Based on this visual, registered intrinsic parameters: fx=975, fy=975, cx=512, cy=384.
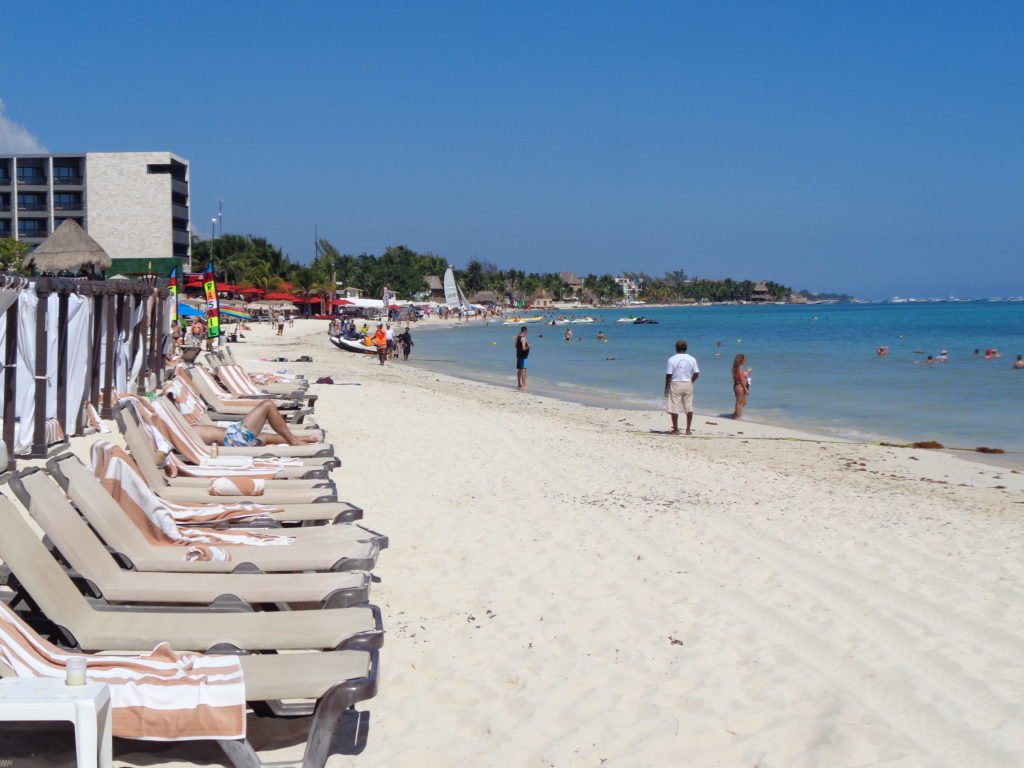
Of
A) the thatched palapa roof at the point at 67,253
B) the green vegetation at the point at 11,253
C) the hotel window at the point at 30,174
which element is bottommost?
the thatched palapa roof at the point at 67,253

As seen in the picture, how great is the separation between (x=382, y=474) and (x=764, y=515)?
3.42m

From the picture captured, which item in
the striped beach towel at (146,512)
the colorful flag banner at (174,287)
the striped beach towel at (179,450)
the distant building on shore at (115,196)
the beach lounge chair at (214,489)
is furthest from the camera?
the distant building on shore at (115,196)

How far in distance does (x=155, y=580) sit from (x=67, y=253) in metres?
14.4

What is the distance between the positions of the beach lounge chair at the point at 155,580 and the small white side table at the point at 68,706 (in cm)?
120

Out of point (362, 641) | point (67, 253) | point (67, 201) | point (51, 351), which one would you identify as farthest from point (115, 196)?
point (362, 641)

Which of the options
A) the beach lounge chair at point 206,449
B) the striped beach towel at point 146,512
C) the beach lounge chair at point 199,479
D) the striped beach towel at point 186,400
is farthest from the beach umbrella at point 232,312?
the striped beach towel at point 146,512

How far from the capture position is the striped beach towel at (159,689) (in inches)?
116

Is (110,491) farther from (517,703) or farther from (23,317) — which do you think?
(23,317)

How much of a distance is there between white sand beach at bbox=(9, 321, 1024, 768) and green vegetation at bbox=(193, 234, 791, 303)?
73507 millimetres

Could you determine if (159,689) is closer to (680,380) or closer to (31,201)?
(680,380)

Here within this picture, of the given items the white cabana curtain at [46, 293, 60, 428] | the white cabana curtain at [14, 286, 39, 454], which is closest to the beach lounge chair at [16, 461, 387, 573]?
the white cabana curtain at [14, 286, 39, 454]

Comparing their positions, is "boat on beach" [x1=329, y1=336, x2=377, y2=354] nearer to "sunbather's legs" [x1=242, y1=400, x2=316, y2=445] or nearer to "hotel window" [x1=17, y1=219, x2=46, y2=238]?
"sunbather's legs" [x1=242, y1=400, x2=316, y2=445]

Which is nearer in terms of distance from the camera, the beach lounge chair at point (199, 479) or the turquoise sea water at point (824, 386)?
the beach lounge chair at point (199, 479)

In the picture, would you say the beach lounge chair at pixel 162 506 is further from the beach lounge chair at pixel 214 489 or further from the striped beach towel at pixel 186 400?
the striped beach towel at pixel 186 400
